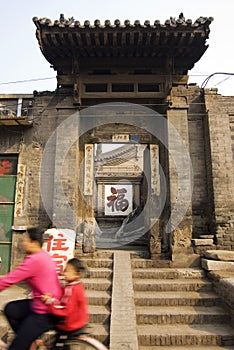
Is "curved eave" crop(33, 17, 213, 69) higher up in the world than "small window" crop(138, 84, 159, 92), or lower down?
higher up

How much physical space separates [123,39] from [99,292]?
20.2 feet

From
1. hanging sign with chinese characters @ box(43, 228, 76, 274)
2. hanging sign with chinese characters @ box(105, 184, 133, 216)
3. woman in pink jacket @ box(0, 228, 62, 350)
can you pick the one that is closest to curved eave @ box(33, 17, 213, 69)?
hanging sign with chinese characters @ box(43, 228, 76, 274)

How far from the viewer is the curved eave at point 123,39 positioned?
721cm

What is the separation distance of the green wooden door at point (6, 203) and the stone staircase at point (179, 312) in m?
3.66

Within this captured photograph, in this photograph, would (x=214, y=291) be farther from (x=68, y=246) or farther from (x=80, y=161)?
(x=80, y=161)

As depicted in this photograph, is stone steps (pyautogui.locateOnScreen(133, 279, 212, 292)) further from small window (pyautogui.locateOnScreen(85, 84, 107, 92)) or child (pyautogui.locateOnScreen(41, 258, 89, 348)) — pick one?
small window (pyautogui.locateOnScreen(85, 84, 107, 92))

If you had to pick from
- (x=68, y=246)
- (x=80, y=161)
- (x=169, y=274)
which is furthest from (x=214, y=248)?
(x=80, y=161)

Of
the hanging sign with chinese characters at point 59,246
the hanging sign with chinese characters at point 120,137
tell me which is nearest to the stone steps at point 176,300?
the hanging sign with chinese characters at point 59,246

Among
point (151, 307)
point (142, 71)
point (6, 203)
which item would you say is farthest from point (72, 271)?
point (142, 71)

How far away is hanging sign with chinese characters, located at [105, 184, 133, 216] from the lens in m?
16.7

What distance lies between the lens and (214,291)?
578 cm

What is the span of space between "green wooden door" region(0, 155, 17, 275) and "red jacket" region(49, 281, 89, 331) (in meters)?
5.86

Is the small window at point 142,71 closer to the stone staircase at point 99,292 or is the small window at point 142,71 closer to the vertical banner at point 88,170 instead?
the vertical banner at point 88,170

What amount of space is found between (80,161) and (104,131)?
1.18 meters
